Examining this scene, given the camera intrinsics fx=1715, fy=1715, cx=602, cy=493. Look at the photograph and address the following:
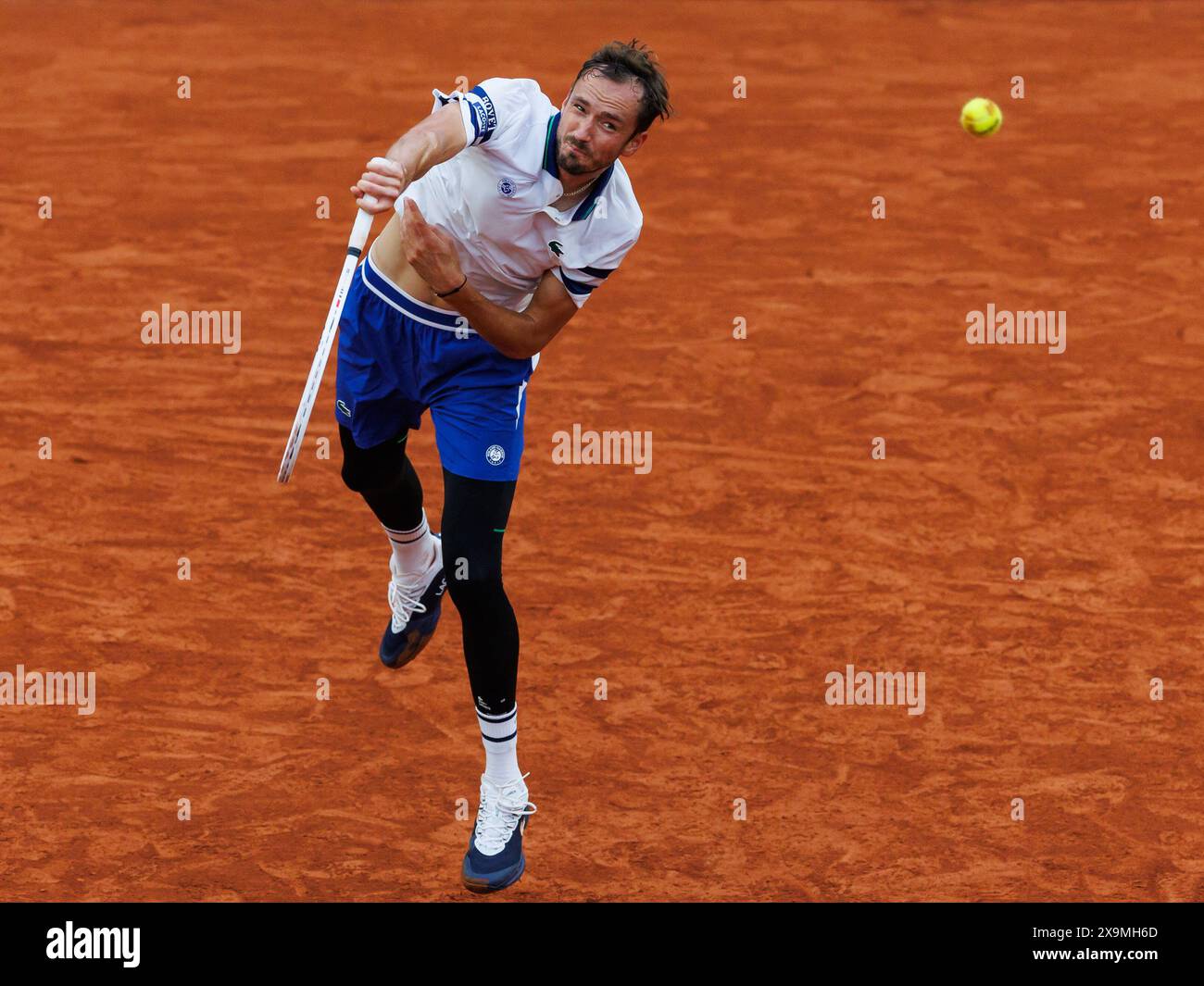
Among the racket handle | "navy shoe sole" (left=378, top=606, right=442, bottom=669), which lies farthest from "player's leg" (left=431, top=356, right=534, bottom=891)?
"navy shoe sole" (left=378, top=606, right=442, bottom=669)

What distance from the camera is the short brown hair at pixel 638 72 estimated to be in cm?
592

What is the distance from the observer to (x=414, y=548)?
24.5 ft

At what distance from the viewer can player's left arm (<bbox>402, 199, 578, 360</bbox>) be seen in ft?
19.3

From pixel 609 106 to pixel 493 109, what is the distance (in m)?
0.44

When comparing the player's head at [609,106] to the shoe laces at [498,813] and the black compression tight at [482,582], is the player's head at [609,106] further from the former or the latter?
the shoe laces at [498,813]

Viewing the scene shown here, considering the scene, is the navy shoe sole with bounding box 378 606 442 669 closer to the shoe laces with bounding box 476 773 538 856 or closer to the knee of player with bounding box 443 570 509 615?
the shoe laces with bounding box 476 773 538 856

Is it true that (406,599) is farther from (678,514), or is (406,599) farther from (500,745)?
(678,514)

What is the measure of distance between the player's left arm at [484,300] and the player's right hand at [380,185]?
0.43m

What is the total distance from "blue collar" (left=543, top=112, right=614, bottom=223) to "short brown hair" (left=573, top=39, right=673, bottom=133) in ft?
0.82

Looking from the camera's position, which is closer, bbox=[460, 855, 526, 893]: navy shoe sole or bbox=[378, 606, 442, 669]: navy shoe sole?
bbox=[460, 855, 526, 893]: navy shoe sole

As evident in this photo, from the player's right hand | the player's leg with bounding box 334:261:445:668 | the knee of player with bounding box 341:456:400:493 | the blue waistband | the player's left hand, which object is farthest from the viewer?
the knee of player with bounding box 341:456:400:493

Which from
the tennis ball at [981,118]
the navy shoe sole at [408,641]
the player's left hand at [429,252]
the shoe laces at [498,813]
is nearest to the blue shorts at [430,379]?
the player's left hand at [429,252]

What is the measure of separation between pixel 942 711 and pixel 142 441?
15.7ft

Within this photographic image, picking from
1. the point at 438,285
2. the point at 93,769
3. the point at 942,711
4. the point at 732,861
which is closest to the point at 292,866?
the point at 93,769
